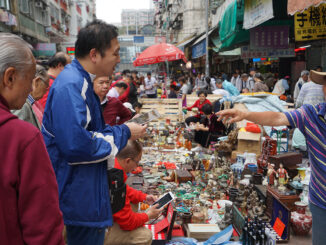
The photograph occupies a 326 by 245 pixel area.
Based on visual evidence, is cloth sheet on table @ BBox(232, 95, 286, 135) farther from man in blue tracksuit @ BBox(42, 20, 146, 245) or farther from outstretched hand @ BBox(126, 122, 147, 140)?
man in blue tracksuit @ BBox(42, 20, 146, 245)

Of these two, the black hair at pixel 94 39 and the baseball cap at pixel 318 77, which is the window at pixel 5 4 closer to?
the black hair at pixel 94 39

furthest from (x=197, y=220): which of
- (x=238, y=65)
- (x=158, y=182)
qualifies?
(x=238, y=65)

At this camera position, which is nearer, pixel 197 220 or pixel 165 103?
pixel 197 220

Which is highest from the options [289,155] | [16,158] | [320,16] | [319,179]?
[320,16]

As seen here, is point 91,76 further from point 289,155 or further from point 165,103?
point 165,103

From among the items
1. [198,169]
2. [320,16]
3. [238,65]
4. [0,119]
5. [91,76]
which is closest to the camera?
[0,119]

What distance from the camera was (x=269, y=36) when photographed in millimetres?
8852

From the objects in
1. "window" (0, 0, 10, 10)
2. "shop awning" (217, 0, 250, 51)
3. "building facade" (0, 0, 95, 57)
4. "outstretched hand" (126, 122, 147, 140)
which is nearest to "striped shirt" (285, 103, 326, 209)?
"outstretched hand" (126, 122, 147, 140)

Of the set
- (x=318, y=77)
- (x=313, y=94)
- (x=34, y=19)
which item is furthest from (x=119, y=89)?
(x=34, y=19)

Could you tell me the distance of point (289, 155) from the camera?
495 cm

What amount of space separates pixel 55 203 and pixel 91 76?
94cm

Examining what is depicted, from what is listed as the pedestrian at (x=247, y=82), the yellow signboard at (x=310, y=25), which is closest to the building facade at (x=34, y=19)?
the pedestrian at (x=247, y=82)

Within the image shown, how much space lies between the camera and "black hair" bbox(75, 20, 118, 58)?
185 cm

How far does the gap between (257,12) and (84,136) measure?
5874mm
